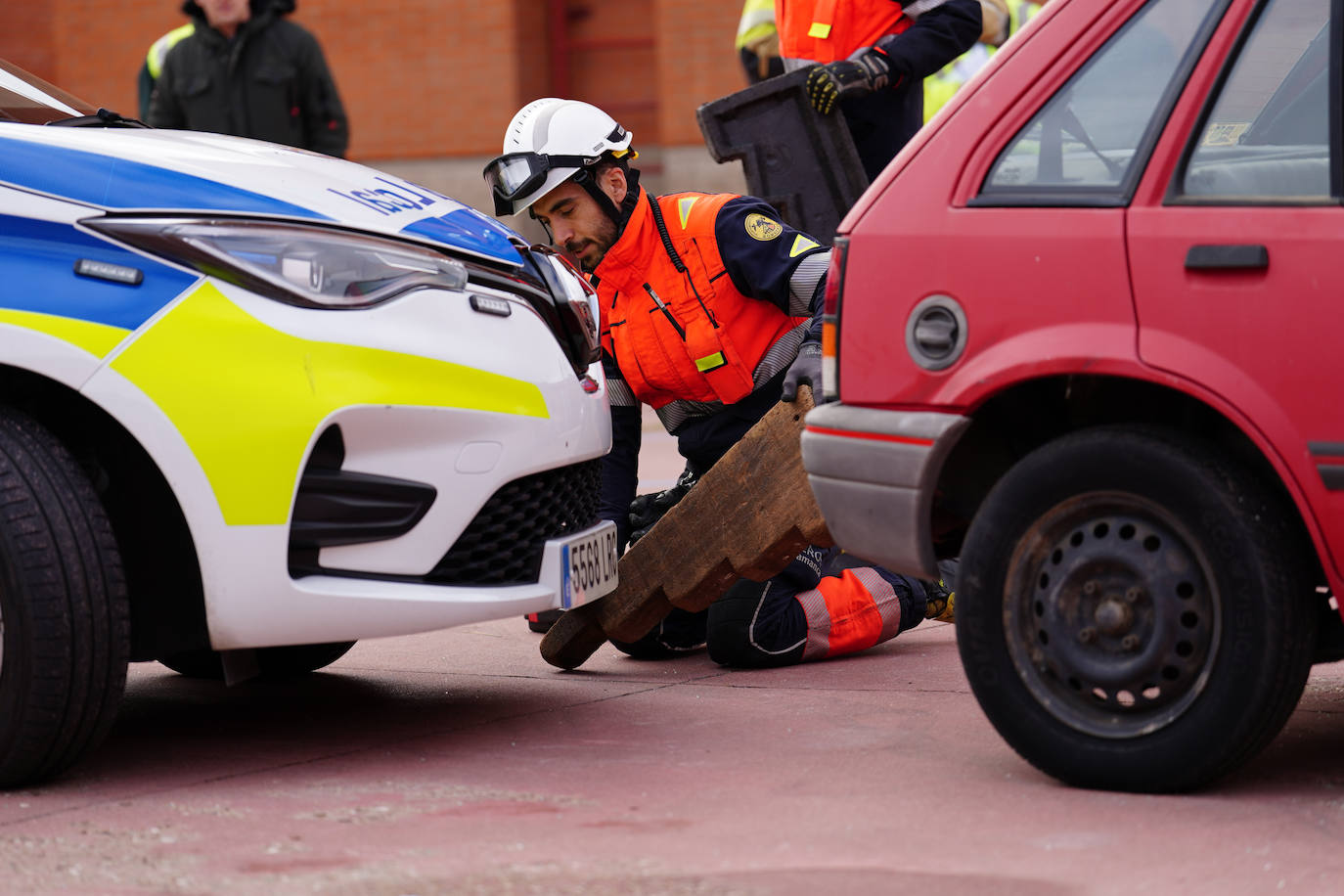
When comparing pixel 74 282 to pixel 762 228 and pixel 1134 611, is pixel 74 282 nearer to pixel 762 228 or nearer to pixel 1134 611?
pixel 762 228

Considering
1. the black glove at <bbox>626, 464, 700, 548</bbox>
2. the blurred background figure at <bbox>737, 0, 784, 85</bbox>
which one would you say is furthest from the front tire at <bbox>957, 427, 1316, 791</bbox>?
the blurred background figure at <bbox>737, 0, 784, 85</bbox>

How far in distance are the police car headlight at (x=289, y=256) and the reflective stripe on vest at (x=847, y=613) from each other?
162 centimetres

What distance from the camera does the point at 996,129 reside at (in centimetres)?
364

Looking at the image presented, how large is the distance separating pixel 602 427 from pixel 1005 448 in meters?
0.92

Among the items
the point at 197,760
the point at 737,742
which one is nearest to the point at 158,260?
the point at 197,760

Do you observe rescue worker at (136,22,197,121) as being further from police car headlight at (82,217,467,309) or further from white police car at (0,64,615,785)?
police car headlight at (82,217,467,309)

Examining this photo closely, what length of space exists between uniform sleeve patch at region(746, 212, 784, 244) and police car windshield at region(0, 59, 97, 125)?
59.7 inches

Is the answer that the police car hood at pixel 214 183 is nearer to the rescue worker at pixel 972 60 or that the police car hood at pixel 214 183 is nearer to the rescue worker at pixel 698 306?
the rescue worker at pixel 698 306

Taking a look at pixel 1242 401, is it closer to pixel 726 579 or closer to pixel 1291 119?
pixel 1291 119

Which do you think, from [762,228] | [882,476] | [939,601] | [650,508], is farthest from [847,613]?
[882,476]

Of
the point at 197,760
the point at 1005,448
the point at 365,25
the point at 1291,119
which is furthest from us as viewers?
the point at 365,25

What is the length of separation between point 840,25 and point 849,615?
6.97ft

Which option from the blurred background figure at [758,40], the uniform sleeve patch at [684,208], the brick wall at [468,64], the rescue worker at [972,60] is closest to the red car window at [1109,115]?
the uniform sleeve patch at [684,208]

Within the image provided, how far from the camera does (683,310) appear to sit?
16.1 ft
